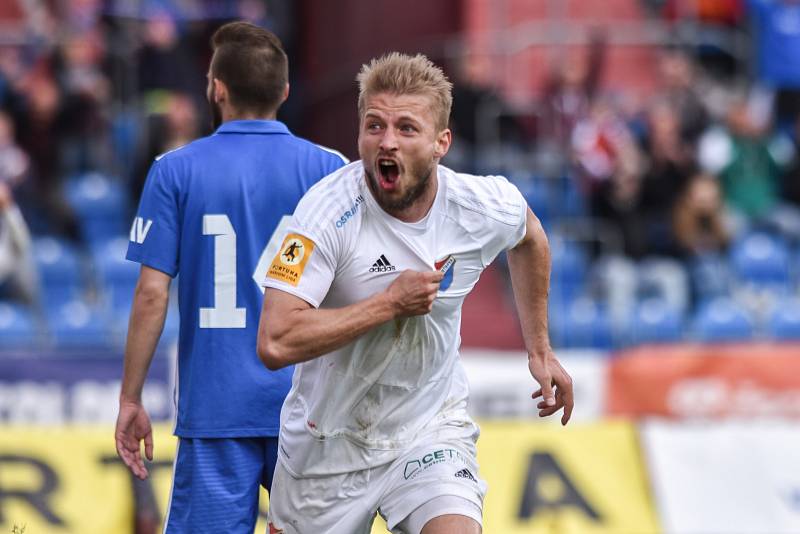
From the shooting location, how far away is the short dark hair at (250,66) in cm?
545

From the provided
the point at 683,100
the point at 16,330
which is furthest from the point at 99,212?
the point at 683,100

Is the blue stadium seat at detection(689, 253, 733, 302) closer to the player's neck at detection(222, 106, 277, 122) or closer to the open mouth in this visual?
the player's neck at detection(222, 106, 277, 122)

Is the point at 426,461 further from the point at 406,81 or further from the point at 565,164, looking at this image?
the point at 565,164

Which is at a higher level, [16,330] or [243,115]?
[243,115]

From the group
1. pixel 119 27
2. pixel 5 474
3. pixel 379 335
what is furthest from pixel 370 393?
pixel 119 27

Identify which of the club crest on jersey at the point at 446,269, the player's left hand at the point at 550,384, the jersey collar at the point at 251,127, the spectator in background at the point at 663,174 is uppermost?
the jersey collar at the point at 251,127

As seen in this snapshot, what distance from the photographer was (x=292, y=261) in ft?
15.1

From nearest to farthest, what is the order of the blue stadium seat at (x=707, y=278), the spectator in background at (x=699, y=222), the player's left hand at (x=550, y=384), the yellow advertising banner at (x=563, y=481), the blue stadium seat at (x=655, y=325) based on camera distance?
the player's left hand at (x=550, y=384), the yellow advertising banner at (x=563, y=481), the blue stadium seat at (x=655, y=325), the blue stadium seat at (x=707, y=278), the spectator in background at (x=699, y=222)

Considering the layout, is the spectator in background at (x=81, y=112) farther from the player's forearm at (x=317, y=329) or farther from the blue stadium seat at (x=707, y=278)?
the player's forearm at (x=317, y=329)

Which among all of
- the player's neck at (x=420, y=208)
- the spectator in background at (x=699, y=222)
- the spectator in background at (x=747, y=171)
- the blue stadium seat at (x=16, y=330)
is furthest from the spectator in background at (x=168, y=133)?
the player's neck at (x=420, y=208)

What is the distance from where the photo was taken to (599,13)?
15445 millimetres

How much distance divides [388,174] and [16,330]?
7.49 metres

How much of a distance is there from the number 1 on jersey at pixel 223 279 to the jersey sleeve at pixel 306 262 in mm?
770

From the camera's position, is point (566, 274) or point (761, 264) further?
point (761, 264)
